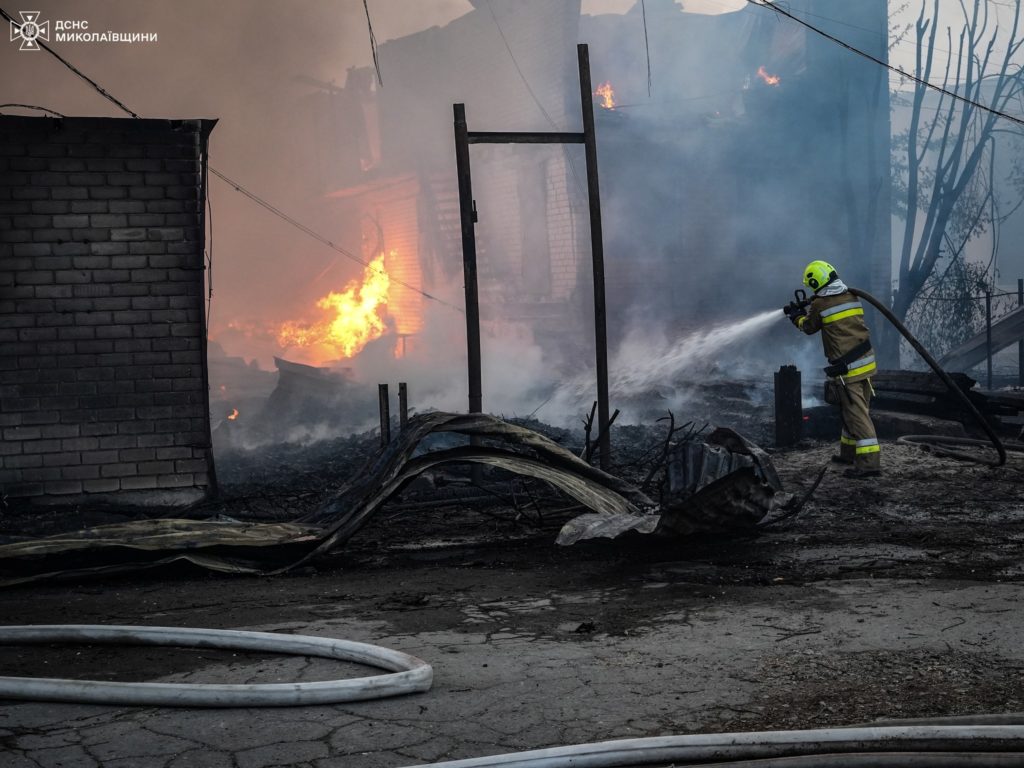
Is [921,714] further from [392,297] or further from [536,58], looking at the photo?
[392,297]

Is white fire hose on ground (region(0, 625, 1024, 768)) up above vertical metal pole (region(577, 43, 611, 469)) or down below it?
below

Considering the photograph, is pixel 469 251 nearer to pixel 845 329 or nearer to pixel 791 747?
pixel 845 329

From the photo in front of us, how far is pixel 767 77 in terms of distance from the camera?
19.1 metres

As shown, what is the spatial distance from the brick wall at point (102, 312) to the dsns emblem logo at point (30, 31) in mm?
10584

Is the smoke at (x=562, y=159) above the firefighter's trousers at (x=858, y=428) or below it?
above

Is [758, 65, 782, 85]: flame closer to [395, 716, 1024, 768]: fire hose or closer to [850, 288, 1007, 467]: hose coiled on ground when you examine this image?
[850, 288, 1007, 467]: hose coiled on ground

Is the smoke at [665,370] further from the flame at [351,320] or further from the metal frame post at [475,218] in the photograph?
the flame at [351,320]

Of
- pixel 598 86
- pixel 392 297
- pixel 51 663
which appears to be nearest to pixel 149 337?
pixel 51 663

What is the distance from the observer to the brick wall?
25.1 feet

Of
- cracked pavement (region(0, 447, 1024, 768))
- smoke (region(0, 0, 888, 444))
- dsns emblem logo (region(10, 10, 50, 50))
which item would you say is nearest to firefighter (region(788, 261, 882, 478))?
cracked pavement (region(0, 447, 1024, 768))

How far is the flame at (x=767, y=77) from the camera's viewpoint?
1860 centimetres

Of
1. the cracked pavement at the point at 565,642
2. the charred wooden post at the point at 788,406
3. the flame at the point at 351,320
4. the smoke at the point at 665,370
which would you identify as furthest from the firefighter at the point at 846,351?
the flame at the point at 351,320

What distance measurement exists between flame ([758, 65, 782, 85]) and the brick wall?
1387cm

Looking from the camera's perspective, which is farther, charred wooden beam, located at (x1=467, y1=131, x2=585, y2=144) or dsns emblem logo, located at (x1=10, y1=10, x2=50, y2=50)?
dsns emblem logo, located at (x1=10, y1=10, x2=50, y2=50)
